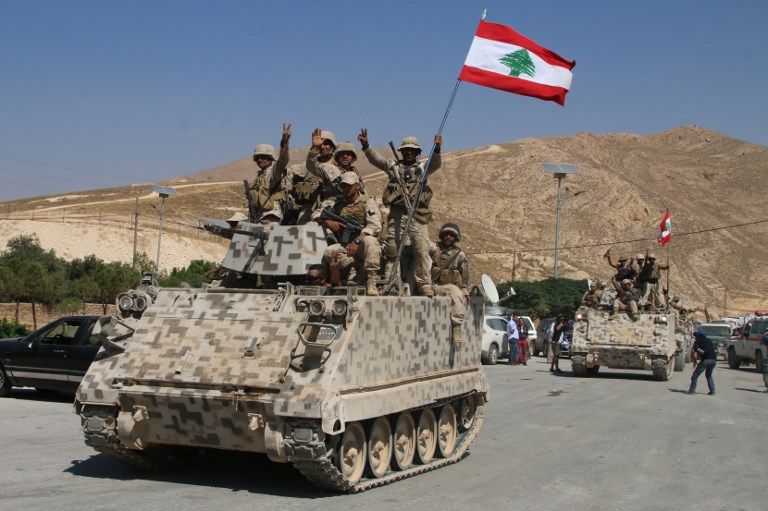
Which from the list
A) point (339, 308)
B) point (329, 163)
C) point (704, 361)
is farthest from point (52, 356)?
point (704, 361)

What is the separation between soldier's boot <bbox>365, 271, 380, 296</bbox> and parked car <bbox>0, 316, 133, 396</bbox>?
277 inches

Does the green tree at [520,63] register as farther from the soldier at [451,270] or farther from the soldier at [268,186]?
the soldier at [268,186]

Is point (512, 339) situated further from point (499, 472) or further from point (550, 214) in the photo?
point (550, 214)

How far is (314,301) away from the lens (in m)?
9.78

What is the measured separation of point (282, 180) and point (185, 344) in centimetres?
361

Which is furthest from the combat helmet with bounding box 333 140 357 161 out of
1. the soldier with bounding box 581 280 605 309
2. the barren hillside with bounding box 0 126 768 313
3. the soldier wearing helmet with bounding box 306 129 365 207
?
the barren hillside with bounding box 0 126 768 313

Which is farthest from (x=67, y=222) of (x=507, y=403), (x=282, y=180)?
(x=282, y=180)

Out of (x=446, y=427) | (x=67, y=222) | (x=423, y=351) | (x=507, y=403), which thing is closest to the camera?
(x=423, y=351)

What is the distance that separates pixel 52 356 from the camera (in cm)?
1670

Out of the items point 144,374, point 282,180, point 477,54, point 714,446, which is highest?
point 477,54

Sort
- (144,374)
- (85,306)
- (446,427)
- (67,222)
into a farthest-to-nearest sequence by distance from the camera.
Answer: (67,222), (85,306), (446,427), (144,374)

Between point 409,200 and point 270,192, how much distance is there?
73.9 inches

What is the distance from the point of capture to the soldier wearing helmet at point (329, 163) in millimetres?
12531

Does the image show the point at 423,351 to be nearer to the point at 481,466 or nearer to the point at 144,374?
the point at 481,466
